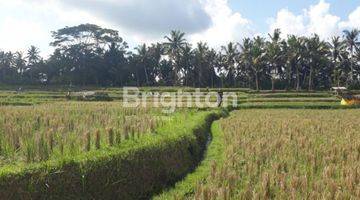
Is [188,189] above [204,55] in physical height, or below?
below

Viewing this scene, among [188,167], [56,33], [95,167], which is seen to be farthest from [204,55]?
[95,167]

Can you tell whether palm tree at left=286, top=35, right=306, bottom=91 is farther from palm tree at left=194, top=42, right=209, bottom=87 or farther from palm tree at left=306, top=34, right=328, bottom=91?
palm tree at left=194, top=42, right=209, bottom=87

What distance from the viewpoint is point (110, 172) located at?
7336mm

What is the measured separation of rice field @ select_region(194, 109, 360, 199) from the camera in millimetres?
7246

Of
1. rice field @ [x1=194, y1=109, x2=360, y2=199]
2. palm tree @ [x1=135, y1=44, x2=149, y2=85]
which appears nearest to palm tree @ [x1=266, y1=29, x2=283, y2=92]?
palm tree @ [x1=135, y1=44, x2=149, y2=85]

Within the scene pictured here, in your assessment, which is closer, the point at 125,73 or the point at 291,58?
the point at 291,58

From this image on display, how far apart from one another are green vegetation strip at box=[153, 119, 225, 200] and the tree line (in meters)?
36.0

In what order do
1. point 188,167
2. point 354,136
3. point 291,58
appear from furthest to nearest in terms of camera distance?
1. point 291,58
2. point 354,136
3. point 188,167

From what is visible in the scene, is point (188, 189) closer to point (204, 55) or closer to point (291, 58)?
point (291, 58)

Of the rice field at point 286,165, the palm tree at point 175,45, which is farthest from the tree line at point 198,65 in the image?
the rice field at point 286,165

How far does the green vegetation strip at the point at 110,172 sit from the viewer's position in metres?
5.89

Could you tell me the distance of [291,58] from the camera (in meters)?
48.8

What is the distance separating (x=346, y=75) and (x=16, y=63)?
39877mm

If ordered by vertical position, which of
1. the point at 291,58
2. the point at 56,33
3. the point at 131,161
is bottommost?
the point at 131,161
